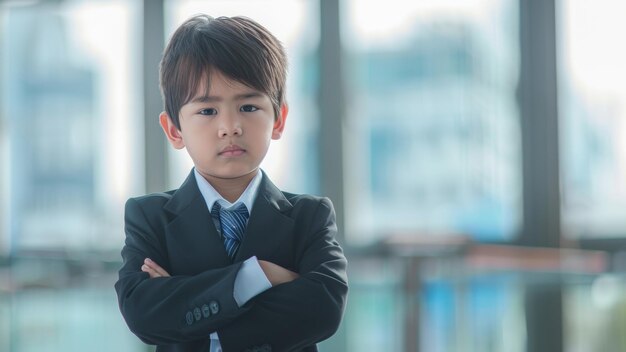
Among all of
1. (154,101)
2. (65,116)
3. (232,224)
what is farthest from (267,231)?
(65,116)

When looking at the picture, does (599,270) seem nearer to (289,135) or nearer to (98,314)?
(289,135)

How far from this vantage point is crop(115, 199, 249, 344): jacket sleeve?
96cm

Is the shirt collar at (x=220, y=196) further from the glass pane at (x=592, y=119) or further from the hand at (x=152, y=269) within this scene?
the glass pane at (x=592, y=119)

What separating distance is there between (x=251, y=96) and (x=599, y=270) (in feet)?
10.6

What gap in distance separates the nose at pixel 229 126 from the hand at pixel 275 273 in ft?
0.49

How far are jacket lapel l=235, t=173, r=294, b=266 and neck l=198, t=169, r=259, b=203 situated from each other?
0.07 ft

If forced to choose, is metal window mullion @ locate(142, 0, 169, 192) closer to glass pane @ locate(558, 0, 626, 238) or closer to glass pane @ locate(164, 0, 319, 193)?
glass pane @ locate(164, 0, 319, 193)

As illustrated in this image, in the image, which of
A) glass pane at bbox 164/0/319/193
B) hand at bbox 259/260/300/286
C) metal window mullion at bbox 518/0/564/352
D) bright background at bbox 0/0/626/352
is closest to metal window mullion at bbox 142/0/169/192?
bright background at bbox 0/0/626/352

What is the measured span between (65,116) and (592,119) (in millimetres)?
2419

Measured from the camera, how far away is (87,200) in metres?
4.09

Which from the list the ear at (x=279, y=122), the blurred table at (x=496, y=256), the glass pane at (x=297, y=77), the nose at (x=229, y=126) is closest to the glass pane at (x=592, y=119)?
the blurred table at (x=496, y=256)

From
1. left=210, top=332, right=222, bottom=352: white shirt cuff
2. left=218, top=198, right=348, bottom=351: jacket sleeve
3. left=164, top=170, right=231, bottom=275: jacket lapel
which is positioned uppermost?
left=164, top=170, right=231, bottom=275: jacket lapel

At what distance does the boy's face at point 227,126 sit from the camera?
1.00 meters

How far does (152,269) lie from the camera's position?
3.33ft
